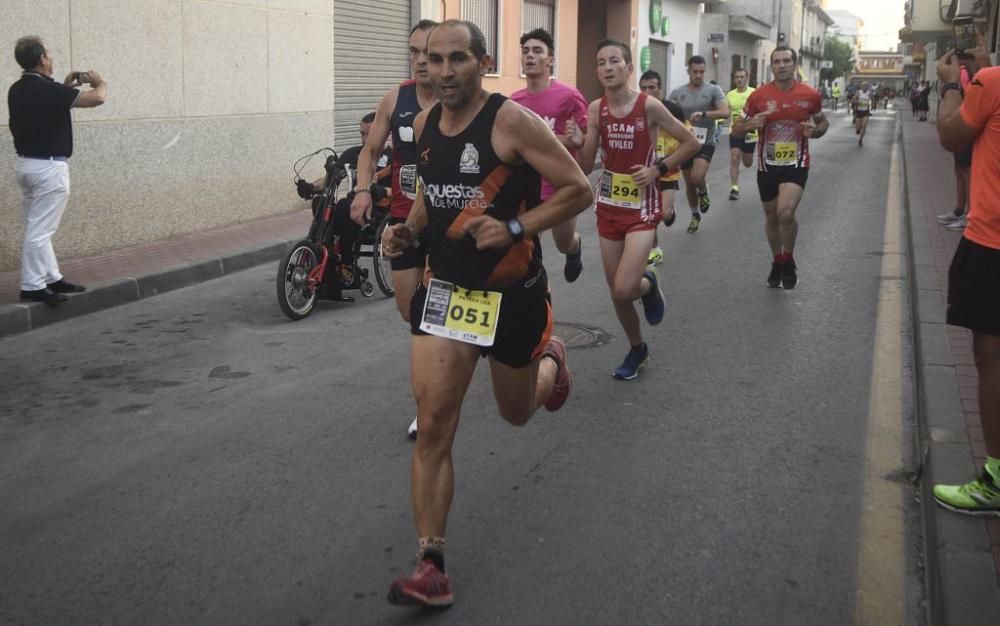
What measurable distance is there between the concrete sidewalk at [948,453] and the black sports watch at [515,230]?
1.80m

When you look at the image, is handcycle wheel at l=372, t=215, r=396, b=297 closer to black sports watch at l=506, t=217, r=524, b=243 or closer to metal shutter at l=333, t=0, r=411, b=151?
black sports watch at l=506, t=217, r=524, b=243

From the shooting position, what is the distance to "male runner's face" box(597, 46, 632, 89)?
6.82 m

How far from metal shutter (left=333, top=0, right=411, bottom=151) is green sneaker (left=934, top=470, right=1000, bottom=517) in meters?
13.5

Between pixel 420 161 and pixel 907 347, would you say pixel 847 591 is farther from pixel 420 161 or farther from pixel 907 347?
pixel 907 347

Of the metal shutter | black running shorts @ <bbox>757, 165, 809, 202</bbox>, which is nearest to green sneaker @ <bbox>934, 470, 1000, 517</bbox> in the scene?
black running shorts @ <bbox>757, 165, 809, 202</bbox>

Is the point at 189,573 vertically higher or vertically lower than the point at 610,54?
lower

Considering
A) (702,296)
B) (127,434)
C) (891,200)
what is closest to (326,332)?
(127,434)

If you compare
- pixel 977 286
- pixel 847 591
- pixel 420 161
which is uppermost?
pixel 420 161

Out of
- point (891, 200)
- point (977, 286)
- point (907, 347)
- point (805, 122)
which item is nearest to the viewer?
point (977, 286)

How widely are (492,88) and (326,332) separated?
15.4m

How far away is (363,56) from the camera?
688 inches

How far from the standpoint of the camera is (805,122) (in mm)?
9289

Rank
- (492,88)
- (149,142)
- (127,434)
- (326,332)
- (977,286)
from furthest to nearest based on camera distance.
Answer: (492,88), (149,142), (326,332), (127,434), (977,286)

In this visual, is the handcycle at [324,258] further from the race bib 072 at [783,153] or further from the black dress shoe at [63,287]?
the race bib 072 at [783,153]
